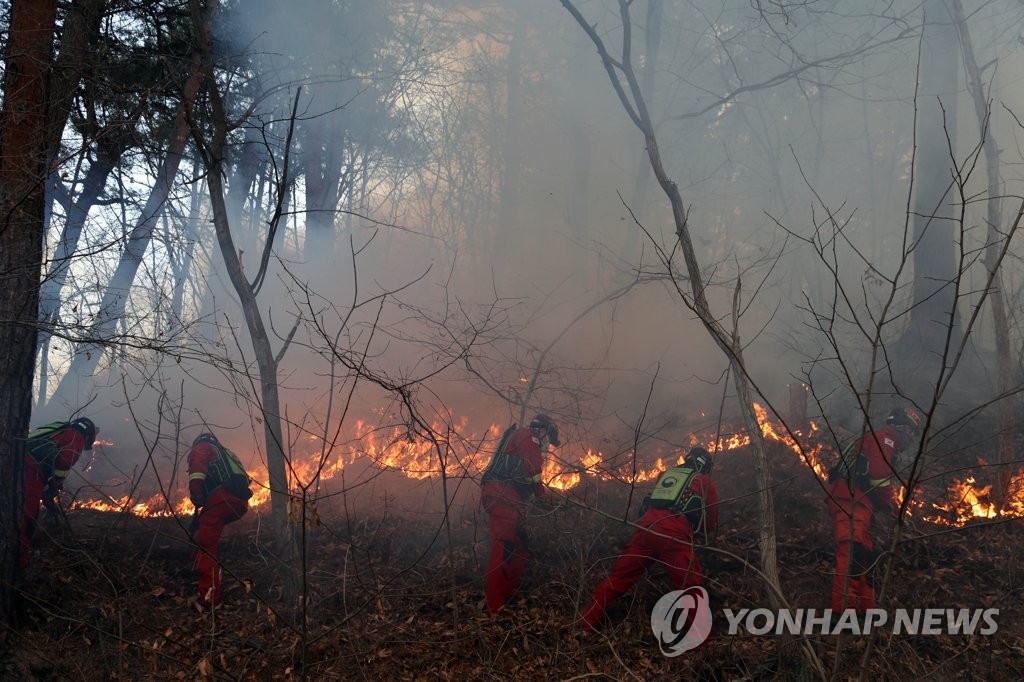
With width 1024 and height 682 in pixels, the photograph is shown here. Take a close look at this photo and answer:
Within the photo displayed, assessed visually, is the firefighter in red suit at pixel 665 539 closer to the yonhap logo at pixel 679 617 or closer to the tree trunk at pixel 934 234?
the yonhap logo at pixel 679 617

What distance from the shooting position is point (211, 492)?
6660 millimetres

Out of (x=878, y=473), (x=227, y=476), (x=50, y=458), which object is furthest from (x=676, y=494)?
(x=50, y=458)

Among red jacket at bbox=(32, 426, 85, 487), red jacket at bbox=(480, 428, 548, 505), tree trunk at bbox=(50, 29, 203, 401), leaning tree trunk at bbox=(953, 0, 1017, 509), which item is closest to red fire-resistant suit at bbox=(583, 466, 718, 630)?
red jacket at bbox=(480, 428, 548, 505)

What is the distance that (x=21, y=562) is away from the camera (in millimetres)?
5609

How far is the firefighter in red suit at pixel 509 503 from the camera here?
632 centimetres

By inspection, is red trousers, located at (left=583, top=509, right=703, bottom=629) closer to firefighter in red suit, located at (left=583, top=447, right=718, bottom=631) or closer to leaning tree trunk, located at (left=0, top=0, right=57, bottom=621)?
firefighter in red suit, located at (left=583, top=447, right=718, bottom=631)

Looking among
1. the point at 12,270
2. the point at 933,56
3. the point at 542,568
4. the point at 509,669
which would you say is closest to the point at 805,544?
the point at 542,568

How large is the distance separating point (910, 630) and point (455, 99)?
20914 millimetres

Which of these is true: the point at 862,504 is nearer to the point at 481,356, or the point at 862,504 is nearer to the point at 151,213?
the point at 481,356

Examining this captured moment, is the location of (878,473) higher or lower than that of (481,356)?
lower

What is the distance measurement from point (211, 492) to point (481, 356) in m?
3.18

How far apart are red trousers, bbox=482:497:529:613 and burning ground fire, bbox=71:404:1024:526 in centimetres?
82

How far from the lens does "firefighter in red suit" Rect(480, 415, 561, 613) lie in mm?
6320

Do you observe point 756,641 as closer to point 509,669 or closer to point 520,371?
point 509,669
